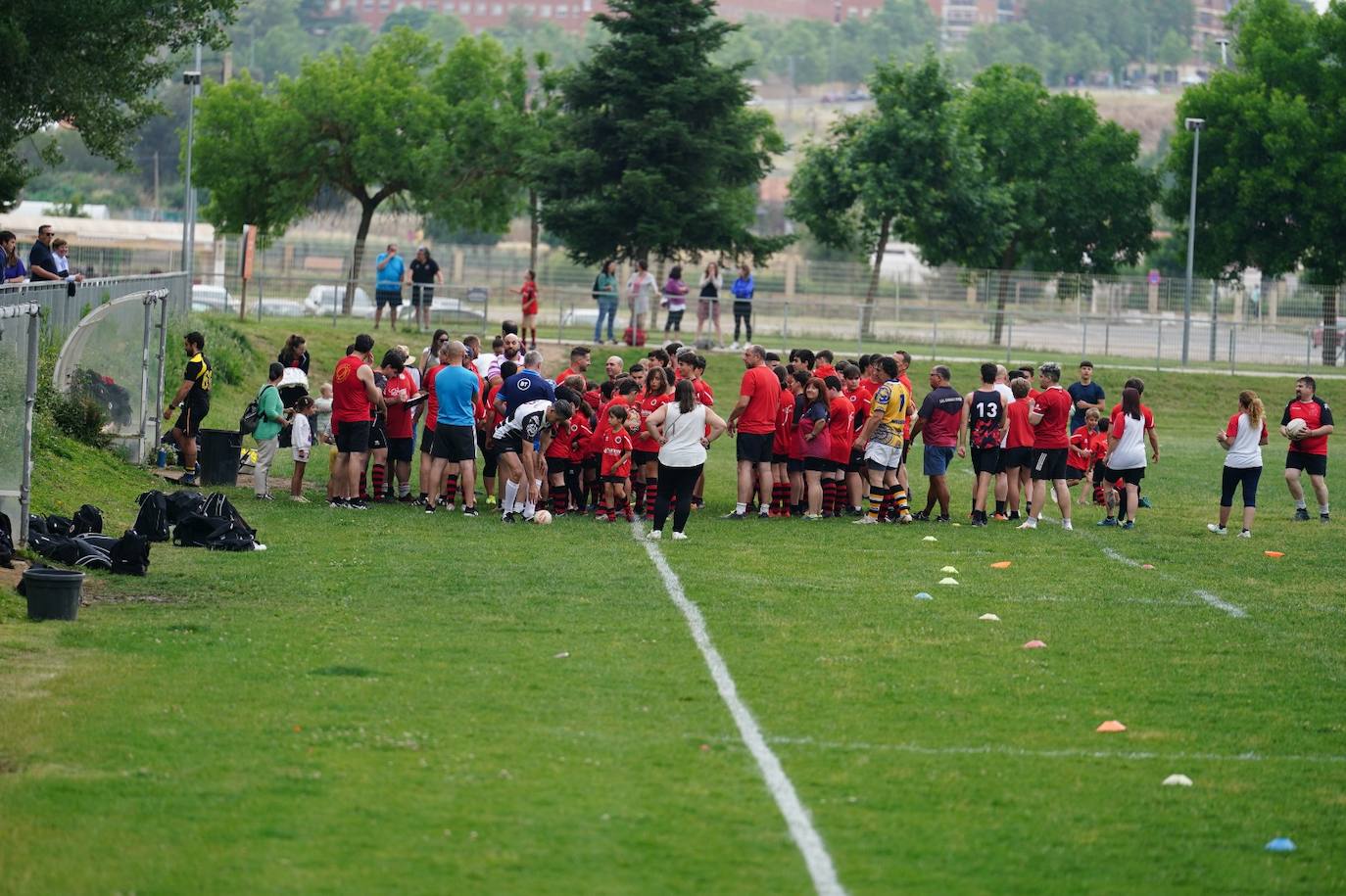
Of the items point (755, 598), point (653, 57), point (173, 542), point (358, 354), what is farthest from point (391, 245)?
point (755, 598)

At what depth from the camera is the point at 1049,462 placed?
18.8 m

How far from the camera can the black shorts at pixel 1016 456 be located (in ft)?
62.2

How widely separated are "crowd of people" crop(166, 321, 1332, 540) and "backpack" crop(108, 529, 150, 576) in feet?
13.3

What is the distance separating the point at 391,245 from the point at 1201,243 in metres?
28.6

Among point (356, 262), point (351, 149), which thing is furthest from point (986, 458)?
point (351, 149)

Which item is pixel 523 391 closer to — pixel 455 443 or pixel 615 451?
pixel 455 443

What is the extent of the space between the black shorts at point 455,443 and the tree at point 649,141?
2455 centimetres

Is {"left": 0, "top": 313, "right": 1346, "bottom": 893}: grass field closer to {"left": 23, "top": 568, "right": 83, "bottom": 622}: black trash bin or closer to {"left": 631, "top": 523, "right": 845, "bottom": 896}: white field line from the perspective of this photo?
{"left": 631, "top": 523, "right": 845, "bottom": 896}: white field line

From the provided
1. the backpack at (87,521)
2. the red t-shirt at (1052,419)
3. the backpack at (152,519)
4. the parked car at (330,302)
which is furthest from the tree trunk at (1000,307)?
the backpack at (87,521)

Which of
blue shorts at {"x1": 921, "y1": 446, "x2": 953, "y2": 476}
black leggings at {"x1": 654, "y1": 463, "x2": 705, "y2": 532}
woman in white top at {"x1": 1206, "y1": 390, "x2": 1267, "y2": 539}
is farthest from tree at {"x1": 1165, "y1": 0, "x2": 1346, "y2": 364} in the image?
black leggings at {"x1": 654, "y1": 463, "x2": 705, "y2": 532}

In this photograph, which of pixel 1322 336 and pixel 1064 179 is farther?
pixel 1064 179

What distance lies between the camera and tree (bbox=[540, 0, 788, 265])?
4212 cm

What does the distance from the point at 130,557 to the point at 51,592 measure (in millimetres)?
1997

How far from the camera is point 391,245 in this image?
123ft
